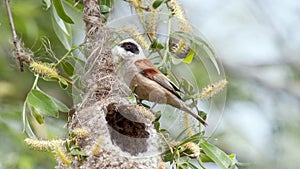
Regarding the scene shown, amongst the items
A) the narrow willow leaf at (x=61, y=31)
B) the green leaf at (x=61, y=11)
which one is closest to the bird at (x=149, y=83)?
the green leaf at (x=61, y=11)

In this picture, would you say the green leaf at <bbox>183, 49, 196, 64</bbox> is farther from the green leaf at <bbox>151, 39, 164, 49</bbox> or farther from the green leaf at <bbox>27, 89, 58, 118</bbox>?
the green leaf at <bbox>27, 89, 58, 118</bbox>

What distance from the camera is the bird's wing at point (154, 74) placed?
135 centimetres

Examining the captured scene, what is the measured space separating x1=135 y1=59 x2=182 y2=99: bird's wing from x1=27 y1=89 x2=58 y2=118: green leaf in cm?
23

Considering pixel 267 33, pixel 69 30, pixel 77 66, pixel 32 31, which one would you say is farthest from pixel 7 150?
pixel 267 33

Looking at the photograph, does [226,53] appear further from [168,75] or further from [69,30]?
[168,75]

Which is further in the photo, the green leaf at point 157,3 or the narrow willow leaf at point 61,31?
the narrow willow leaf at point 61,31

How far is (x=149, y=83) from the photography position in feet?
4.45

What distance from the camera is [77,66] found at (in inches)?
57.7

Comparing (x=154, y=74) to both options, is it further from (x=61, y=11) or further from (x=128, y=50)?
(x=61, y=11)

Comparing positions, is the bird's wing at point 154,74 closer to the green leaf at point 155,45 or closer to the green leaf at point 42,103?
the green leaf at point 155,45

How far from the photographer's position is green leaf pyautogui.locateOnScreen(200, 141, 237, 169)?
1.44 metres

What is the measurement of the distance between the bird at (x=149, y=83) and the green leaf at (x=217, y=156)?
0.08 meters

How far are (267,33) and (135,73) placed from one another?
218 cm

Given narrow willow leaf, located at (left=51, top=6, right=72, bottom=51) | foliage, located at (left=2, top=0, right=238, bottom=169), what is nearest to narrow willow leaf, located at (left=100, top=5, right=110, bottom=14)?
foliage, located at (left=2, top=0, right=238, bottom=169)
